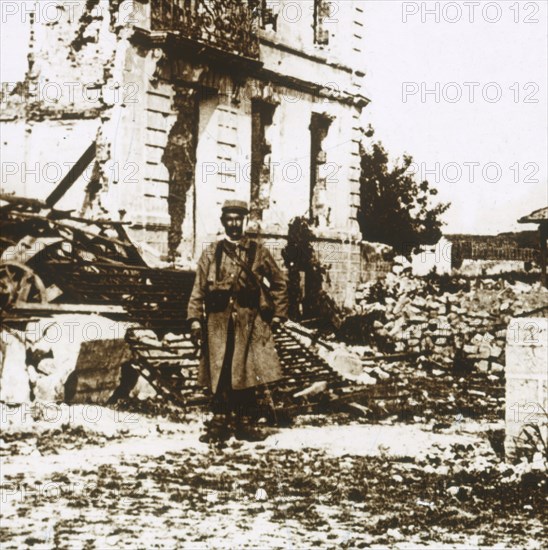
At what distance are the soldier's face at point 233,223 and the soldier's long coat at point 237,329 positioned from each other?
0.35ft

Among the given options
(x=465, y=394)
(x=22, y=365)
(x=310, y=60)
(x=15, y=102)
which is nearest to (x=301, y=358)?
(x=465, y=394)

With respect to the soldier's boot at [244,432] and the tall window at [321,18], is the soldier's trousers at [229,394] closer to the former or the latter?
the soldier's boot at [244,432]

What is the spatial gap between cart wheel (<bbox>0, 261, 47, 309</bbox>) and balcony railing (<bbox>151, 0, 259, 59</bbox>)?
18.6ft

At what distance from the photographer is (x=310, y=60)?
19359 mm

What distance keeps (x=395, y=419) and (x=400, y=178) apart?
1996 centimetres

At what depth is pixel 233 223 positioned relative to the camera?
7691 mm

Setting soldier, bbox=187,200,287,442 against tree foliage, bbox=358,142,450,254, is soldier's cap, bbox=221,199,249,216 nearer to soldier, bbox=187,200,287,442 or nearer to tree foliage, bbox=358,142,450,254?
soldier, bbox=187,200,287,442

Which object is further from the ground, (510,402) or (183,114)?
(183,114)

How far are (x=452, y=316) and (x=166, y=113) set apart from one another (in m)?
6.40

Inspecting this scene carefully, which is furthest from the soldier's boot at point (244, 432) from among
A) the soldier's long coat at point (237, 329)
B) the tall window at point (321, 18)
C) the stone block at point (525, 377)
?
the tall window at point (321, 18)

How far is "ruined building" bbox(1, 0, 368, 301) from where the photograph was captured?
14.1 m

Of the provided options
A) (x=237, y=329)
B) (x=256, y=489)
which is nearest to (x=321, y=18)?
(x=237, y=329)

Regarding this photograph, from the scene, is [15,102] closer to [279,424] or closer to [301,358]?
[301,358]

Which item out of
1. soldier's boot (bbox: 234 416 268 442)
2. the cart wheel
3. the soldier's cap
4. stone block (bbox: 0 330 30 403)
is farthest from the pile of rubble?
the soldier's cap
